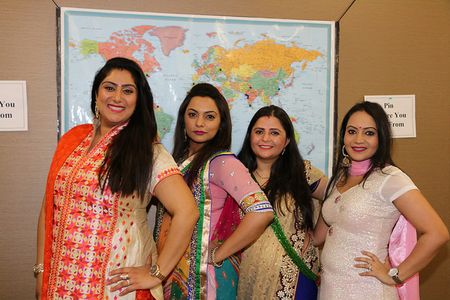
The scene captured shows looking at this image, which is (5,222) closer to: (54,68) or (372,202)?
(54,68)

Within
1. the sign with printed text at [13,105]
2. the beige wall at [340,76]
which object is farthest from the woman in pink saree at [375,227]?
the sign with printed text at [13,105]

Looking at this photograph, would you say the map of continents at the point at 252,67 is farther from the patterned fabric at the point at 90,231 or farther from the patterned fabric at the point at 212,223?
the patterned fabric at the point at 90,231

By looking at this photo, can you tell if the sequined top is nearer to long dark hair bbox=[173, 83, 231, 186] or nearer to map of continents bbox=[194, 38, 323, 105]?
long dark hair bbox=[173, 83, 231, 186]

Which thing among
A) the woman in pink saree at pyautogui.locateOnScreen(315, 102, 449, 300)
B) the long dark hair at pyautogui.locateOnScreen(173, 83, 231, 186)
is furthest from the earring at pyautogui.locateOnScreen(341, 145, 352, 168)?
the long dark hair at pyautogui.locateOnScreen(173, 83, 231, 186)

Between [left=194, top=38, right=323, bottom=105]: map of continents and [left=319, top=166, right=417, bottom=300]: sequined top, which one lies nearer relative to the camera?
[left=319, top=166, right=417, bottom=300]: sequined top

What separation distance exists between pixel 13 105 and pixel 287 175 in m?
1.40

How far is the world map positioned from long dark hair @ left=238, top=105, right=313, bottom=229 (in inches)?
13.1

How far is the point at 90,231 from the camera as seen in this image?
1459mm

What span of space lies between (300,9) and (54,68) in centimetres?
136

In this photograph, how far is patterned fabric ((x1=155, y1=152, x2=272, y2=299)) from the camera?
5.75 ft

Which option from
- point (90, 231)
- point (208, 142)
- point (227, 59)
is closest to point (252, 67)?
point (227, 59)

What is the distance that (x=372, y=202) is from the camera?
167 centimetres

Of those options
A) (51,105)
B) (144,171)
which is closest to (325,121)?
(144,171)

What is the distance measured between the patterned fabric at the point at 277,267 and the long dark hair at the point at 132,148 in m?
0.68
